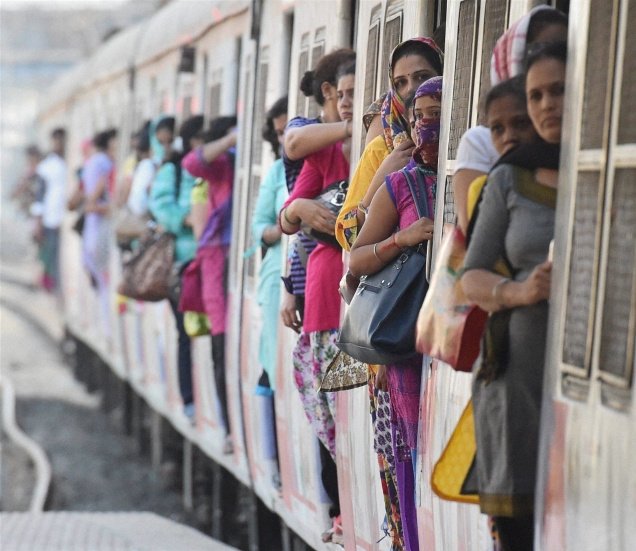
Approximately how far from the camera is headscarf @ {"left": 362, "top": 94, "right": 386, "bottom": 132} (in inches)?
210

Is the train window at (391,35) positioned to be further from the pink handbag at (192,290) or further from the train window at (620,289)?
the pink handbag at (192,290)

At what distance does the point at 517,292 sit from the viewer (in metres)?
3.57

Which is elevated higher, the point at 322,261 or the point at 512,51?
the point at 512,51

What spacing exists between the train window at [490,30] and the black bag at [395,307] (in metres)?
0.69

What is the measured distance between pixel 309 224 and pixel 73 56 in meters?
50.7

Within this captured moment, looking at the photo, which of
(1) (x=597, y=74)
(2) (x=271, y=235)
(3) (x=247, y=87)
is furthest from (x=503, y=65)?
(3) (x=247, y=87)

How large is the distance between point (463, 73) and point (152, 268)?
245 inches

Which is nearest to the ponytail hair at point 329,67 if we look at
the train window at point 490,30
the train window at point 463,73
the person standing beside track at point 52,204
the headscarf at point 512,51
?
the train window at point 463,73

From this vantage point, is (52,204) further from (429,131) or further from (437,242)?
(437,242)

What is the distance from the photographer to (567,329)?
3.42 meters

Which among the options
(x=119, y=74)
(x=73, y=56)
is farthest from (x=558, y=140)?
(x=73, y=56)

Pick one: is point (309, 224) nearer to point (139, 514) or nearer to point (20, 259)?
point (139, 514)

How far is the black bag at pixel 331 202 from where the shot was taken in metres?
5.99

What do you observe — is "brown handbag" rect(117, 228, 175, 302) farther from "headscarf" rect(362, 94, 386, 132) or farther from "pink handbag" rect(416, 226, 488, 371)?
"pink handbag" rect(416, 226, 488, 371)
